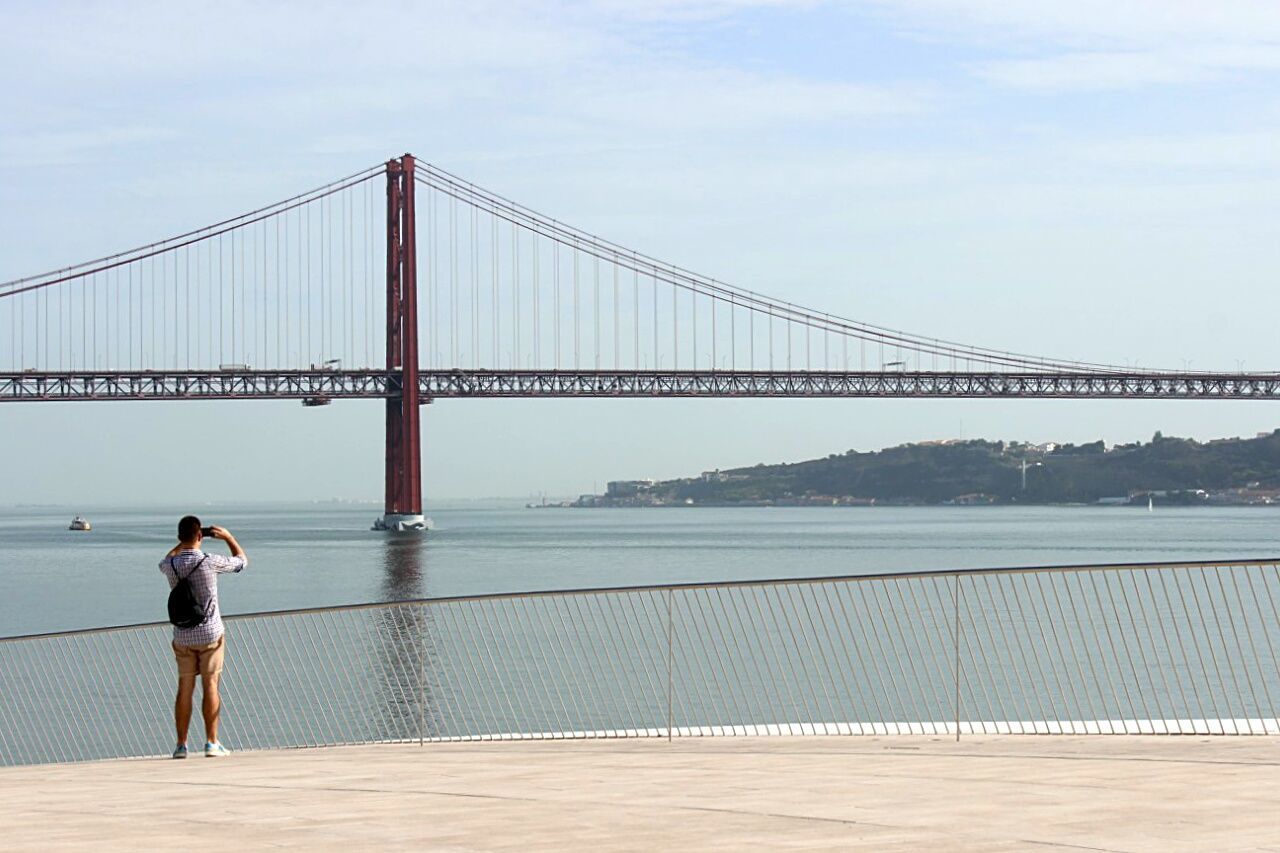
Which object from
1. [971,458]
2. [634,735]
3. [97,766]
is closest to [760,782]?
[634,735]

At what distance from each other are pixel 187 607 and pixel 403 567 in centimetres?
4624

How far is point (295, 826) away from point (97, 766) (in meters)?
4.05

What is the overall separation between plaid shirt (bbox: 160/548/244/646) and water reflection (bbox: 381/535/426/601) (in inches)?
975

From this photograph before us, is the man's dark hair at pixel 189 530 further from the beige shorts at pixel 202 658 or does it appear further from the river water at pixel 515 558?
the river water at pixel 515 558

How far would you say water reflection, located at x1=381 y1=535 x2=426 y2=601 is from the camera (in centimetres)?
4506

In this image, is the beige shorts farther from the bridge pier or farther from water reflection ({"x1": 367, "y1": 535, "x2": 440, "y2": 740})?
the bridge pier

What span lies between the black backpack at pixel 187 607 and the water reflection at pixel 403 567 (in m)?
24.8

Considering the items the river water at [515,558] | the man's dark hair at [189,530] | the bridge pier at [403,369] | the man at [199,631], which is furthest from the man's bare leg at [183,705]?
the bridge pier at [403,369]

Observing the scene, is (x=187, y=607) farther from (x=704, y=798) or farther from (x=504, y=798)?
(x=704, y=798)

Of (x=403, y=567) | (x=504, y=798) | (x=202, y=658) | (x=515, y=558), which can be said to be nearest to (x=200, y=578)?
(x=202, y=658)

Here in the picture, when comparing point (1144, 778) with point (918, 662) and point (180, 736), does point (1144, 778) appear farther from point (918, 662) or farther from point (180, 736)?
point (918, 662)

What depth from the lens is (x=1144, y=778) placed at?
25.8 ft

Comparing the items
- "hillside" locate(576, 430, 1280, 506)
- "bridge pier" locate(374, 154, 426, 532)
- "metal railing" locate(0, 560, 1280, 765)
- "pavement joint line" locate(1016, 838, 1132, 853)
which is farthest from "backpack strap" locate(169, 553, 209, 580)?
"hillside" locate(576, 430, 1280, 506)

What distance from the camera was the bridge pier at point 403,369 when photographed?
74.6m
